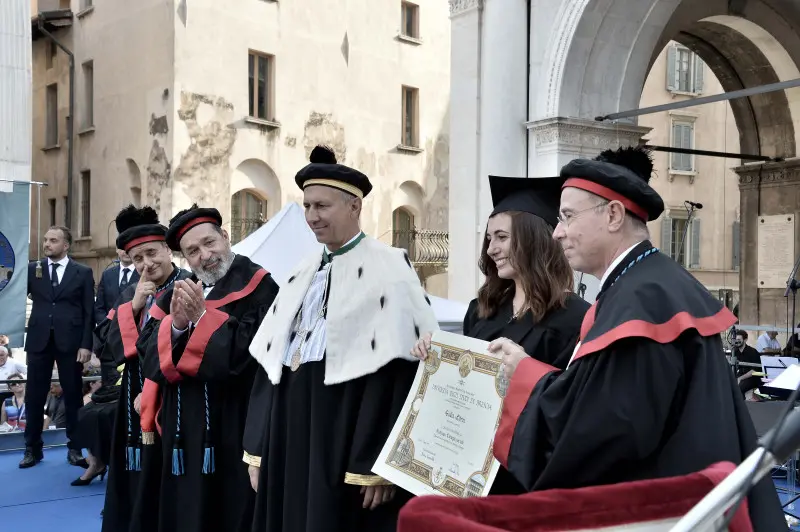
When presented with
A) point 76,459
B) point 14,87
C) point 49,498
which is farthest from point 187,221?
point 14,87

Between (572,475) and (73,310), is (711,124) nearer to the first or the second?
(73,310)

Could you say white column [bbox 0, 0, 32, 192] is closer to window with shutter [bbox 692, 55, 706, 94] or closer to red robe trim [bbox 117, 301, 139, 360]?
red robe trim [bbox 117, 301, 139, 360]

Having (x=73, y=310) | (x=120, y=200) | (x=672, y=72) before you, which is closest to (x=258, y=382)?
(x=73, y=310)

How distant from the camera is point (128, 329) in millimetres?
5336

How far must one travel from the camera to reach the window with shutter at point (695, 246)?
3162 cm

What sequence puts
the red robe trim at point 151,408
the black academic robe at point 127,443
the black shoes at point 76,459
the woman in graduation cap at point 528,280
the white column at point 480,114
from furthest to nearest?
1. the white column at point 480,114
2. the black shoes at point 76,459
3. the black academic robe at point 127,443
4. the red robe trim at point 151,408
5. the woman in graduation cap at point 528,280

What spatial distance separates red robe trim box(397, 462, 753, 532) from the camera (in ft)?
5.01

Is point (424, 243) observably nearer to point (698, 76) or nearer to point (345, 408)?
point (698, 76)

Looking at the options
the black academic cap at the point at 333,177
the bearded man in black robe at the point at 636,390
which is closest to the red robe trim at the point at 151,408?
the black academic cap at the point at 333,177

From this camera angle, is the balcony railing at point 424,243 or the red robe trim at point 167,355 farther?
the balcony railing at point 424,243

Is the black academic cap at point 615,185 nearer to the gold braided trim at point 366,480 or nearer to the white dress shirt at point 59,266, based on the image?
the gold braided trim at point 366,480

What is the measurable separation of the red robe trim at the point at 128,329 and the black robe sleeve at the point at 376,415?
7.24ft

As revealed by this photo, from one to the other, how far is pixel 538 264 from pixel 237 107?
20708 mm

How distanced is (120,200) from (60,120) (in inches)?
185
